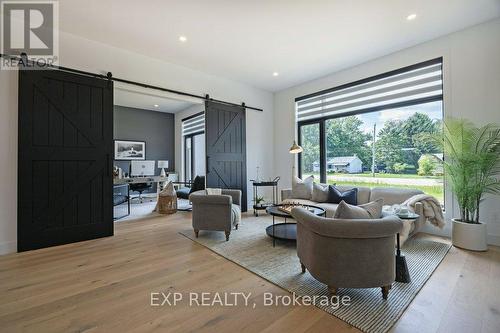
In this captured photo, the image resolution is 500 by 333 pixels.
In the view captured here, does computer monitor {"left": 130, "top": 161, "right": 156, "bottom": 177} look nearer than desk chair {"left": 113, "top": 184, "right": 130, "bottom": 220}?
No

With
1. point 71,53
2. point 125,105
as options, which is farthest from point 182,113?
point 71,53

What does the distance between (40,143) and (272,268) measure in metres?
3.53

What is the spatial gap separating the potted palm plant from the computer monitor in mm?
7483

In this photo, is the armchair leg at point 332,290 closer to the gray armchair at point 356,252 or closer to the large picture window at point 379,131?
the gray armchair at point 356,252

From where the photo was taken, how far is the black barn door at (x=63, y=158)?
10.0 feet

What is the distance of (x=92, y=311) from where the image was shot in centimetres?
180

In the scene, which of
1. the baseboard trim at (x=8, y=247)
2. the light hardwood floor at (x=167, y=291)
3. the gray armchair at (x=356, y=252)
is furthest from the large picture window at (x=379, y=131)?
the baseboard trim at (x=8, y=247)

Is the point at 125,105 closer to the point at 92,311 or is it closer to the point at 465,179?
the point at 92,311

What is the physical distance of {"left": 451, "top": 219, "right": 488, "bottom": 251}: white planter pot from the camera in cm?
297

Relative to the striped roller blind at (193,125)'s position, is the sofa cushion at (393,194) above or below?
below

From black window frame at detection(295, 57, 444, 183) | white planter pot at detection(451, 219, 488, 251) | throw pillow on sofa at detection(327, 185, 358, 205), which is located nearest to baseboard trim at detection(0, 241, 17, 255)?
throw pillow on sofa at detection(327, 185, 358, 205)

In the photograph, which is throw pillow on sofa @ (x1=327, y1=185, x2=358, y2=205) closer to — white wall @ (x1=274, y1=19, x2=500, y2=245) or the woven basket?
white wall @ (x1=274, y1=19, x2=500, y2=245)

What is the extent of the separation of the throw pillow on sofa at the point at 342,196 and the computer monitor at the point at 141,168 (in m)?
5.82

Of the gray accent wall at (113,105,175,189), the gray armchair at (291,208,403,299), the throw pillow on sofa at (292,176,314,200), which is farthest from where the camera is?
the gray accent wall at (113,105,175,189)
